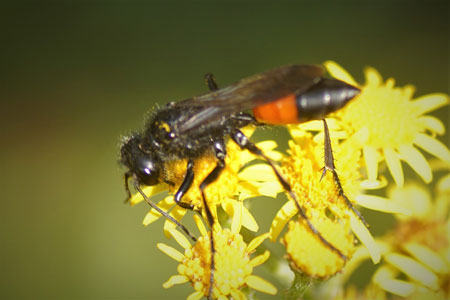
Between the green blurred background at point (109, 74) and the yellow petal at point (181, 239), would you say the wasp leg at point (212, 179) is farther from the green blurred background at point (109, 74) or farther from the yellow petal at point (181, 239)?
the green blurred background at point (109, 74)

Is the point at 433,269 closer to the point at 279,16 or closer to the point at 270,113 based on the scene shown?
the point at 270,113

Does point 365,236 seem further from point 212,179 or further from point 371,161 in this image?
point 212,179

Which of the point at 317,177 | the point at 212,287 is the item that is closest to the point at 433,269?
the point at 317,177

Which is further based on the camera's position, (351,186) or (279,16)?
(279,16)

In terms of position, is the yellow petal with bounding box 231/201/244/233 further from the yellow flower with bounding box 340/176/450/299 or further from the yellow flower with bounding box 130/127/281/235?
the yellow flower with bounding box 340/176/450/299

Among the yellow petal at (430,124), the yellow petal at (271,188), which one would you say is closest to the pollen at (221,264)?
the yellow petal at (271,188)

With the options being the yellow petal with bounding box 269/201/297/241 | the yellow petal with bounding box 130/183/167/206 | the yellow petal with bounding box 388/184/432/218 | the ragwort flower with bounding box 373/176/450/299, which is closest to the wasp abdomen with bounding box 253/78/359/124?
the yellow petal with bounding box 269/201/297/241

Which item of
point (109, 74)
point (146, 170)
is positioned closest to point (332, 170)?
point (146, 170)
